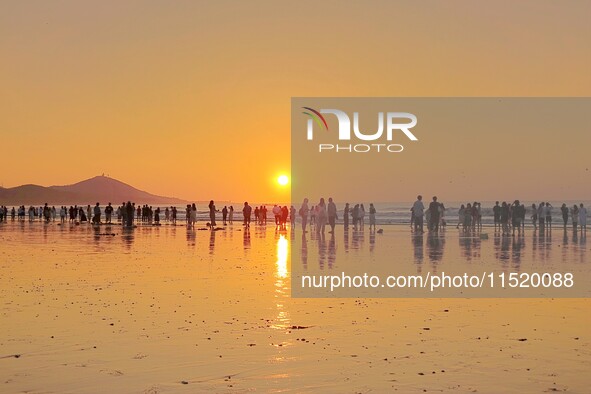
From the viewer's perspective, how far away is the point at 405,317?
14.0 metres

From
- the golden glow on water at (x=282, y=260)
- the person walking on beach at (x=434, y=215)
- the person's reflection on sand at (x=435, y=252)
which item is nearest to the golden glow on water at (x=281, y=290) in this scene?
the golden glow on water at (x=282, y=260)

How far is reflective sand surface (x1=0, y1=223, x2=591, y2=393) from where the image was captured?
365 inches

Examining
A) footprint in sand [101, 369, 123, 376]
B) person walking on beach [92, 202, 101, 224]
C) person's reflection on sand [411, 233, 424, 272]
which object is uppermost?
person walking on beach [92, 202, 101, 224]

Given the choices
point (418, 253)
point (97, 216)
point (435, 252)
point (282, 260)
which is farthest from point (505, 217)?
point (97, 216)

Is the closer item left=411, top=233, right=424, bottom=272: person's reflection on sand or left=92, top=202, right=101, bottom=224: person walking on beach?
left=411, top=233, right=424, bottom=272: person's reflection on sand

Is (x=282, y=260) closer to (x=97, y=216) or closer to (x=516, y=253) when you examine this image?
(x=516, y=253)

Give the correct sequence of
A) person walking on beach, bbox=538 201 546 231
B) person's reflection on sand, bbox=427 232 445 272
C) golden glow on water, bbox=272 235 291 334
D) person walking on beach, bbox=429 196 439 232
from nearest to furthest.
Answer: golden glow on water, bbox=272 235 291 334
person's reflection on sand, bbox=427 232 445 272
person walking on beach, bbox=429 196 439 232
person walking on beach, bbox=538 201 546 231

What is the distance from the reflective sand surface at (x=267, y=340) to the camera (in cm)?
927

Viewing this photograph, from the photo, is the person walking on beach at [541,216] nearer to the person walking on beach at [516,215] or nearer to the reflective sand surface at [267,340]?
the person walking on beach at [516,215]

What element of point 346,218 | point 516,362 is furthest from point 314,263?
point 346,218

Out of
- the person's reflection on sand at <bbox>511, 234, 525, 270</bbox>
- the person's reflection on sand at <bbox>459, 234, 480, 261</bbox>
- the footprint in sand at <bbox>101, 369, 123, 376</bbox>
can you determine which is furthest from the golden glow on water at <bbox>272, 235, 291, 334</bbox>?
the person's reflection on sand at <bbox>511, 234, 525, 270</bbox>

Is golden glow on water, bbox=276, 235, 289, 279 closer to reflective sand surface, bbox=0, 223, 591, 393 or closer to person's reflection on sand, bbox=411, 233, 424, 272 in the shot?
reflective sand surface, bbox=0, 223, 591, 393

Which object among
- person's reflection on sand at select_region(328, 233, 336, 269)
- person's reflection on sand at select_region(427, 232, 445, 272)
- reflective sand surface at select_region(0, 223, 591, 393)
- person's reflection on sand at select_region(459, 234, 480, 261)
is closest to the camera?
reflective sand surface at select_region(0, 223, 591, 393)

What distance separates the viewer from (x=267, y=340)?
11.7 metres
